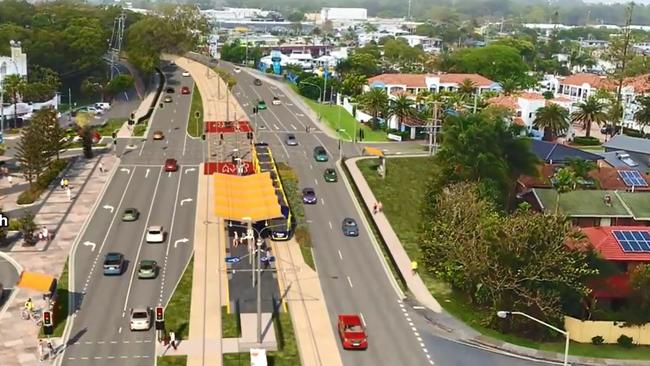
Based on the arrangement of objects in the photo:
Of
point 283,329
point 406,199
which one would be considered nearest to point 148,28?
point 406,199

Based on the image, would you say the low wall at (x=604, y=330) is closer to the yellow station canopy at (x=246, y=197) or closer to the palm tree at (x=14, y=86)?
the yellow station canopy at (x=246, y=197)

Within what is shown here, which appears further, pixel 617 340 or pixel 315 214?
pixel 315 214

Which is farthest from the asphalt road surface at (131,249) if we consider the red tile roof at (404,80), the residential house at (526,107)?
the red tile roof at (404,80)

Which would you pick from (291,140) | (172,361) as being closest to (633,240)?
(172,361)

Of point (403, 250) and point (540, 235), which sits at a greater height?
point (540, 235)

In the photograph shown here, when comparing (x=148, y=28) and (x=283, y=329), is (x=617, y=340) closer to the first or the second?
(x=283, y=329)

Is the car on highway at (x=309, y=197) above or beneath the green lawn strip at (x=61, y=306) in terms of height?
above

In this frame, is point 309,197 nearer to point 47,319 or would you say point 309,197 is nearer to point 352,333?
point 352,333
